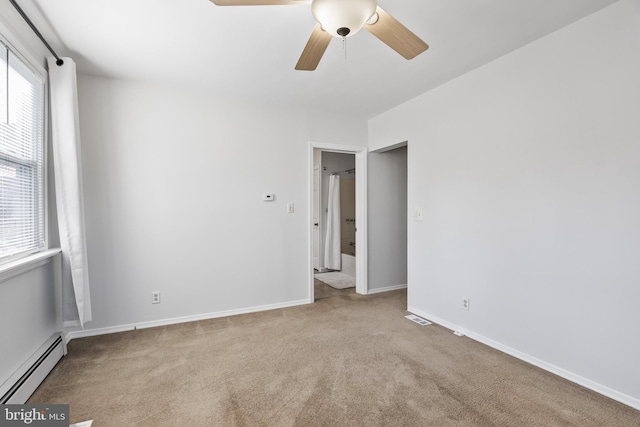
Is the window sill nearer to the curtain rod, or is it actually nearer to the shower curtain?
the curtain rod

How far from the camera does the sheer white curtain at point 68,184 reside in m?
2.32

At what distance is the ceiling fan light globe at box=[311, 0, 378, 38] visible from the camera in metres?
Answer: 1.23

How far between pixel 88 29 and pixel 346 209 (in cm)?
437

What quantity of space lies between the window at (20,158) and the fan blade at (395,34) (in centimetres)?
212

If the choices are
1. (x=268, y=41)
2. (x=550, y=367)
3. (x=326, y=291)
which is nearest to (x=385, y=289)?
(x=326, y=291)

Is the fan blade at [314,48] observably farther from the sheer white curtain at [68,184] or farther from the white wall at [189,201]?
the sheer white curtain at [68,184]

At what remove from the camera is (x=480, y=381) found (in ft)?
6.72

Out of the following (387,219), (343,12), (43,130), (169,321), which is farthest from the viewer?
(387,219)

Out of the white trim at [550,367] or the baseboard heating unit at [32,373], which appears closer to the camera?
the baseboard heating unit at [32,373]

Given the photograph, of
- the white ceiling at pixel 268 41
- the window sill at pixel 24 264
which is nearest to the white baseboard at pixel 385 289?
the white ceiling at pixel 268 41

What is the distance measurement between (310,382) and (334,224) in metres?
3.76

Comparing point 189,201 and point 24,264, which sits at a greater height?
point 189,201

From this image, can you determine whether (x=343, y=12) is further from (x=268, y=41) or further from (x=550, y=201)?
(x=550, y=201)

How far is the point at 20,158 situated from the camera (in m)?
2.01
